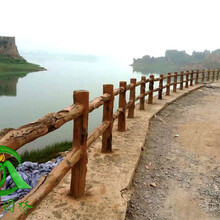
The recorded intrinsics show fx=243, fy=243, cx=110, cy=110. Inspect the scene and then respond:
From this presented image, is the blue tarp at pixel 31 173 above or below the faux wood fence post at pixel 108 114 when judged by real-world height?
below

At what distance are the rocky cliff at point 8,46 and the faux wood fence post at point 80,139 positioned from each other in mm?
Answer: 78560

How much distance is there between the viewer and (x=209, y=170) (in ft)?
11.9

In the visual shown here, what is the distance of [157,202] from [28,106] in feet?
52.0

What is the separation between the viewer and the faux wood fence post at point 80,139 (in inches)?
89.7

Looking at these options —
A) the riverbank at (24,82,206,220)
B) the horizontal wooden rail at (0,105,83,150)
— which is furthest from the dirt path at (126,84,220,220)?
the horizontal wooden rail at (0,105,83,150)

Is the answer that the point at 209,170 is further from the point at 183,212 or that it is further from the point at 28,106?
the point at 28,106

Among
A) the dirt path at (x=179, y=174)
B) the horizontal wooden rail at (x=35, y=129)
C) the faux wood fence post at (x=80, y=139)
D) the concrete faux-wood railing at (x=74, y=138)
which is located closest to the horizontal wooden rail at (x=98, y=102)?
the concrete faux-wood railing at (x=74, y=138)

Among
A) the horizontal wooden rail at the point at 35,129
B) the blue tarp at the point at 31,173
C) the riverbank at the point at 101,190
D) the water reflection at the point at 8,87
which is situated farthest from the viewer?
the water reflection at the point at 8,87

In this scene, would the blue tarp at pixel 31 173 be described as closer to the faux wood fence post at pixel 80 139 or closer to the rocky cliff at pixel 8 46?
the faux wood fence post at pixel 80 139

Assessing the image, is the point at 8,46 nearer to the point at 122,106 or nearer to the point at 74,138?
the point at 122,106

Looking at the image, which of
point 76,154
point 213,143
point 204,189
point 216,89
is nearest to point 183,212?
point 204,189

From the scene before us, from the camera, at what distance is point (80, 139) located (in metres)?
2.33

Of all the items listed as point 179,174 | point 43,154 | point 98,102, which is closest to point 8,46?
point 43,154

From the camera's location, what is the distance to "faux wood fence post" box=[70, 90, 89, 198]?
228 centimetres
